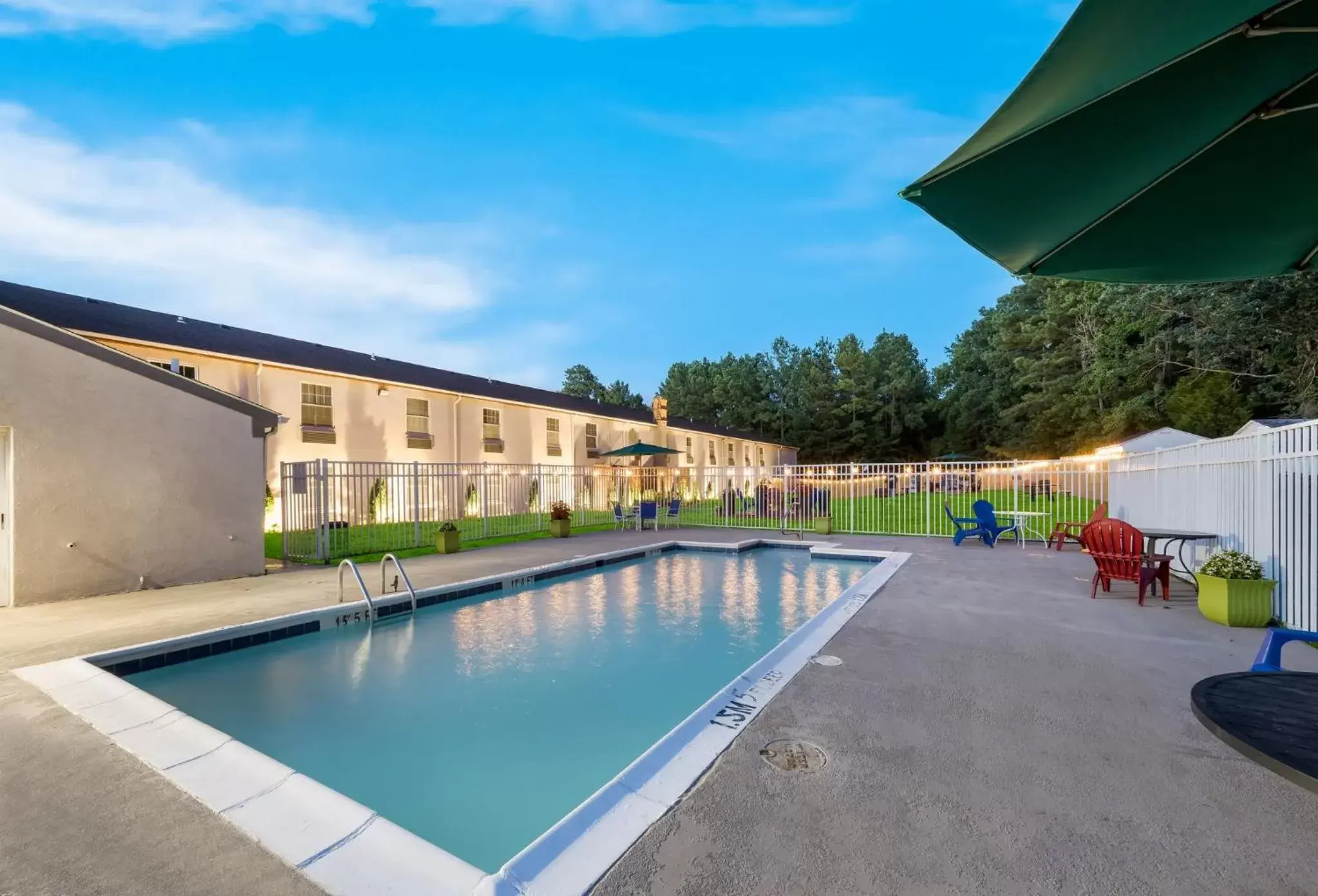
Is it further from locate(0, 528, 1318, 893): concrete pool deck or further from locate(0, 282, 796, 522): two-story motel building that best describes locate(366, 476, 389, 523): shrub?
locate(0, 528, 1318, 893): concrete pool deck

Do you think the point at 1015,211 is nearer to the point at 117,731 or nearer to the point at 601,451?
the point at 117,731

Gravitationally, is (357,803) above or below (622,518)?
above

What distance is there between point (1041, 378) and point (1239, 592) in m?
30.2

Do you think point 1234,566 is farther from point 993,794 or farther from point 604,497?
point 604,497

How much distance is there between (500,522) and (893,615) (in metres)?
13.4

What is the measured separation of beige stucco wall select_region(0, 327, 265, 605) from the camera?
6.77 m

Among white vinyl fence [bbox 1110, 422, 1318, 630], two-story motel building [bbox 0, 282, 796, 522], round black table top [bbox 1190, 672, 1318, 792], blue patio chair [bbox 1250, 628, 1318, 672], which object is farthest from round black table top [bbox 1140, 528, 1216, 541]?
two-story motel building [bbox 0, 282, 796, 522]

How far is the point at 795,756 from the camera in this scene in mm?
2857

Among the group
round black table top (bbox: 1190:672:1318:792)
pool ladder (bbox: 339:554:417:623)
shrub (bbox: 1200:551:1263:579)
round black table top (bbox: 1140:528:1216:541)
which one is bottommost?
pool ladder (bbox: 339:554:417:623)

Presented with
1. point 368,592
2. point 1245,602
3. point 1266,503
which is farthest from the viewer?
point 368,592

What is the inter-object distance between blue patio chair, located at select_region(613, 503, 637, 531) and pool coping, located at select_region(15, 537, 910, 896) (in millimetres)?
11792

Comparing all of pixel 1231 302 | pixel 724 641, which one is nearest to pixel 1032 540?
pixel 1231 302

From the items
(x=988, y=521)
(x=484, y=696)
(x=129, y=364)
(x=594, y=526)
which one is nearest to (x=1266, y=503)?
(x=988, y=521)

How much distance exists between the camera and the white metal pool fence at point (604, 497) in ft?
39.1
